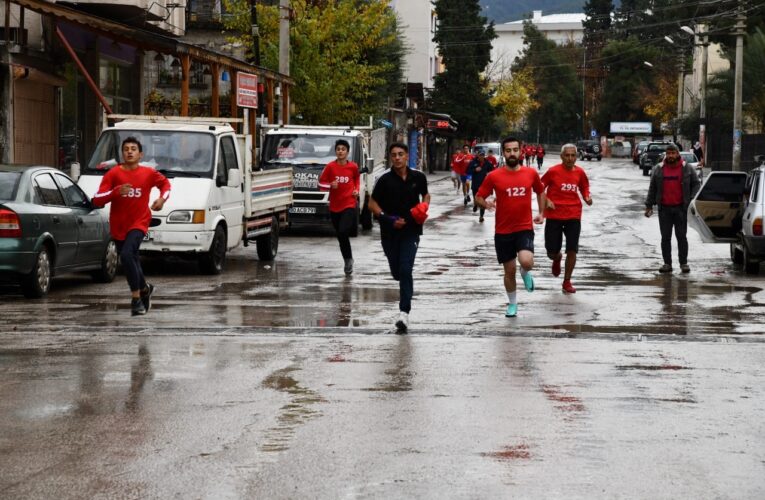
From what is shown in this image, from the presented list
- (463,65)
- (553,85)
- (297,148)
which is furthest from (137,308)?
(553,85)

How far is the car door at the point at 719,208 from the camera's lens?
20.6m

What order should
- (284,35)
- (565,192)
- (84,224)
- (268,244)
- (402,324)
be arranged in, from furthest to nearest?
(284,35) < (268,244) < (565,192) < (84,224) < (402,324)

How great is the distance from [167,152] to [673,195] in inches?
284

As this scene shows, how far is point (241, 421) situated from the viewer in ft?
A: 26.2

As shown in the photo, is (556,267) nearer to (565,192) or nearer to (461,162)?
(565,192)

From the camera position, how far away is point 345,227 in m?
19.0

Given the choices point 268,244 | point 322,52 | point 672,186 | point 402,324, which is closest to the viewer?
point 402,324

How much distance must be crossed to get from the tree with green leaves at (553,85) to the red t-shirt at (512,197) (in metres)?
137

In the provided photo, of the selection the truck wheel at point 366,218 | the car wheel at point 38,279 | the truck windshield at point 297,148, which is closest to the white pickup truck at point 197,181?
the car wheel at point 38,279

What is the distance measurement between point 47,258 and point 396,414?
332 inches

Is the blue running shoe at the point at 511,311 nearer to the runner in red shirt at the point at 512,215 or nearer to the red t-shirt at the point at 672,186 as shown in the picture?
the runner in red shirt at the point at 512,215

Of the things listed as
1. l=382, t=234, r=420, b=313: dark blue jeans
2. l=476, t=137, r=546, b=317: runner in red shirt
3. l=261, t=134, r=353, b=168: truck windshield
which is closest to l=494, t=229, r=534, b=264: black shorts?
l=476, t=137, r=546, b=317: runner in red shirt

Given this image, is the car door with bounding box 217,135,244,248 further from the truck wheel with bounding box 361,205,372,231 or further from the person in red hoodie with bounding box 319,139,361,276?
the truck wheel with bounding box 361,205,372,231

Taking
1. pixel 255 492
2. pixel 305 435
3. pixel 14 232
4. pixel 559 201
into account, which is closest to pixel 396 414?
pixel 305 435
